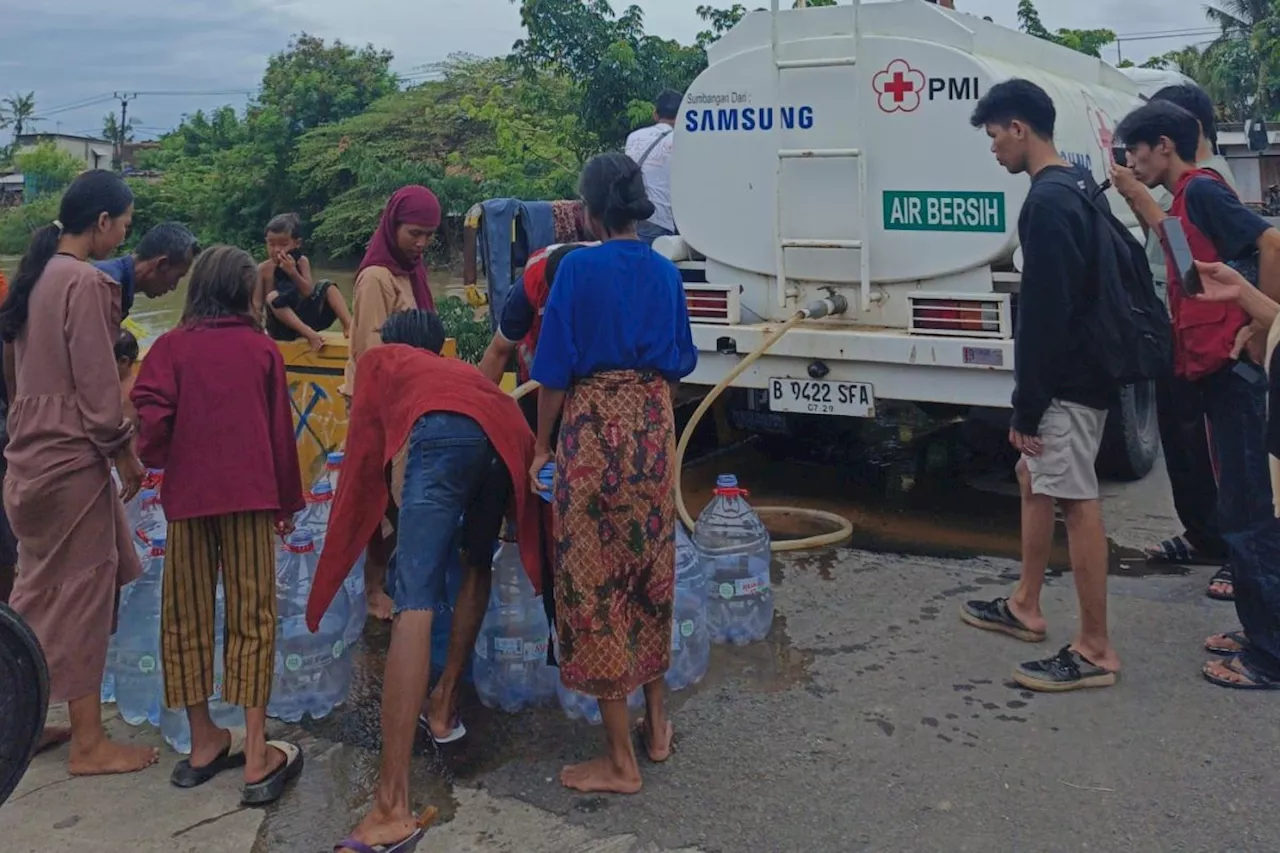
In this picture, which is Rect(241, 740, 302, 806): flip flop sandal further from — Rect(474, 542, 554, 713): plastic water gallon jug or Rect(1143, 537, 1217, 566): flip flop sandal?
Rect(1143, 537, 1217, 566): flip flop sandal

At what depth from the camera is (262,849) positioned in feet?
9.74

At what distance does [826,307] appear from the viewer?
5578 millimetres

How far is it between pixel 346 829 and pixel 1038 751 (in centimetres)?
201

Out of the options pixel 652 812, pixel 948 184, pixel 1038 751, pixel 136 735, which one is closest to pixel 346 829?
pixel 652 812

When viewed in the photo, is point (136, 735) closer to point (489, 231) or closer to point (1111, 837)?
point (1111, 837)

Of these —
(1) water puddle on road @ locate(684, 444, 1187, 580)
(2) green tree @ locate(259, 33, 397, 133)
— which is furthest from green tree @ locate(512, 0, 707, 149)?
(2) green tree @ locate(259, 33, 397, 133)

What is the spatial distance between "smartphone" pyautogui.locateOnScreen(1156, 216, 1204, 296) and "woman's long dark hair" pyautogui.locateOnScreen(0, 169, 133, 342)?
125 inches

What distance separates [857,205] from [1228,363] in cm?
200

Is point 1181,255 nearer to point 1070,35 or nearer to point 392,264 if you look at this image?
point 392,264

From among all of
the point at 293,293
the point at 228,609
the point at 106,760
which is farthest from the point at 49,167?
the point at 228,609

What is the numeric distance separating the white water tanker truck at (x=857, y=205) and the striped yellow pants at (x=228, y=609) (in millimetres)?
3027

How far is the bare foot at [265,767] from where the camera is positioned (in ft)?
10.5

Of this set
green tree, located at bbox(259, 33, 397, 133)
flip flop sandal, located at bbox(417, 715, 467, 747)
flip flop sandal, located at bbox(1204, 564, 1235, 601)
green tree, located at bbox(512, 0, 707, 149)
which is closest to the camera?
flip flop sandal, located at bbox(417, 715, 467, 747)

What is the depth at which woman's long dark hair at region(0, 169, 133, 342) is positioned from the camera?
332 centimetres
